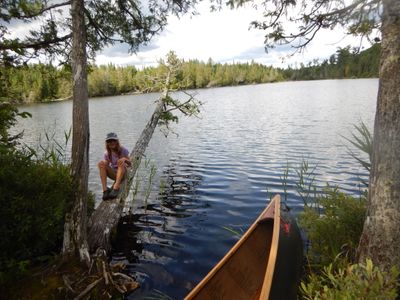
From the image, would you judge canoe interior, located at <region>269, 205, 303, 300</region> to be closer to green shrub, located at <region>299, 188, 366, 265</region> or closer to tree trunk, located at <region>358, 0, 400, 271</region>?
green shrub, located at <region>299, 188, 366, 265</region>

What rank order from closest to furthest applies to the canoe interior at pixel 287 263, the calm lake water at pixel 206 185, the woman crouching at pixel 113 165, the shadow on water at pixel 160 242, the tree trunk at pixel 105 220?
the canoe interior at pixel 287 263, the shadow on water at pixel 160 242, the tree trunk at pixel 105 220, the calm lake water at pixel 206 185, the woman crouching at pixel 113 165

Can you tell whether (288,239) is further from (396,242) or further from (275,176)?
(275,176)

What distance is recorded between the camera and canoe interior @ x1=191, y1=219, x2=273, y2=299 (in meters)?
4.59

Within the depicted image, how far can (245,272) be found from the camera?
5137mm

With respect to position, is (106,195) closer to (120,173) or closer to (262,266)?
(120,173)

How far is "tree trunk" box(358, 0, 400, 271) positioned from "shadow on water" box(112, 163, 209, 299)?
3451 millimetres

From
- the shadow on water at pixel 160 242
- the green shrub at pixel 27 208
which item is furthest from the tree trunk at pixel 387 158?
the green shrub at pixel 27 208

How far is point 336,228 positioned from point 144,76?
1208 cm

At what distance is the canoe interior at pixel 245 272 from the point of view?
459 centimetres

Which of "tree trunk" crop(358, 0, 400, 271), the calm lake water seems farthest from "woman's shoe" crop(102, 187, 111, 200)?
"tree trunk" crop(358, 0, 400, 271)

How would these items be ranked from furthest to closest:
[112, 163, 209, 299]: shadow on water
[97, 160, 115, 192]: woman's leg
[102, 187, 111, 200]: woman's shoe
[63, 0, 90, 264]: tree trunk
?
[97, 160, 115, 192]: woman's leg → [102, 187, 111, 200]: woman's shoe → [112, 163, 209, 299]: shadow on water → [63, 0, 90, 264]: tree trunk

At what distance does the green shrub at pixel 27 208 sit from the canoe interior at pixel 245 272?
9.77ft

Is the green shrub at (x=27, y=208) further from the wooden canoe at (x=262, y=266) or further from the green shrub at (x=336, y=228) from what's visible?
the green shrub at (x=336, y=228)

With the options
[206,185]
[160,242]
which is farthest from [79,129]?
[206,185]
